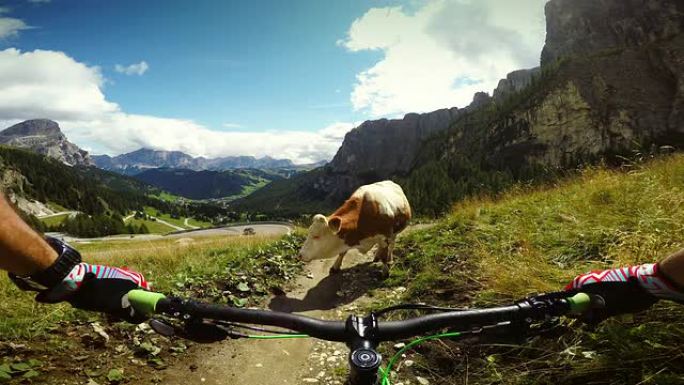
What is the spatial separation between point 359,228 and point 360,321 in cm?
868

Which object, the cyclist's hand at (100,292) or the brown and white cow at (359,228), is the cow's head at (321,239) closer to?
the brown and white cow at (359,228)

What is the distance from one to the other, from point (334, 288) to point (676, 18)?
215827 mm

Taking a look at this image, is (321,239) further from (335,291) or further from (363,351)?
Result: (363,351)

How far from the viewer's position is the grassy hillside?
3.47 metres

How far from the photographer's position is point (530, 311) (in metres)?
2.28

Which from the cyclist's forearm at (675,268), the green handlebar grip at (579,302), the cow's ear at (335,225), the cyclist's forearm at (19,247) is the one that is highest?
the cyclist's forearm at (19,247)

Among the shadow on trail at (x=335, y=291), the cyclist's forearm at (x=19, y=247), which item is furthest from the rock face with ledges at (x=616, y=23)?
the cyclist's forearm at (x=19, y=247)

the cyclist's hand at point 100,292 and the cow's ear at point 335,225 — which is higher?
the cyclist's hand at point 100,292

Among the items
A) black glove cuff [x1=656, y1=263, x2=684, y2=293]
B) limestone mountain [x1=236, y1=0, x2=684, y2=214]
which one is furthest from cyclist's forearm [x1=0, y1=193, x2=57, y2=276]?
limestone mountain [x1=236, y1=0, x2=684, y2=214]

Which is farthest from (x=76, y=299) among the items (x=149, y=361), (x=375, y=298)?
(x=375, y=298)

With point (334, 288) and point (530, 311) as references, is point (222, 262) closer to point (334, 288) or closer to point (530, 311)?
point (334, 288)

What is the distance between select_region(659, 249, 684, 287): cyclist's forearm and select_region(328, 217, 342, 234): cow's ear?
26.5 ft

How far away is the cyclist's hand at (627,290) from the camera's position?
236 cm

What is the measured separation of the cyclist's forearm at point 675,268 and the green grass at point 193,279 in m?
8.02
